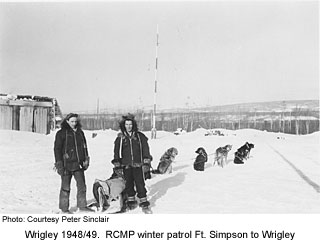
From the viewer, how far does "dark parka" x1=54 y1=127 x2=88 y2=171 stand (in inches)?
107

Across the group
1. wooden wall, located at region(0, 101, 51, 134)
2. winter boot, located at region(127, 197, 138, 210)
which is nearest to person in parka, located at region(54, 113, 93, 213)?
winter boot, located at region(127, 197, 138, 210)

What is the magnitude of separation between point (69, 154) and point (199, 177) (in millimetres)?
2280

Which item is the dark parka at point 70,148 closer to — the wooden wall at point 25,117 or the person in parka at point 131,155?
the person in parka at point 131,155

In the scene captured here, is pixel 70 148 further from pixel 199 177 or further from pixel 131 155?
pixel 199 177

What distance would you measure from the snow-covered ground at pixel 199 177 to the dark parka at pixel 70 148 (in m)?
0.56

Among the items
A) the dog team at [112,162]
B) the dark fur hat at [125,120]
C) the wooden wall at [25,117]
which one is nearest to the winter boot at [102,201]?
the dog team at [112,162]

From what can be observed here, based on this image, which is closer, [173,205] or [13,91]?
[173,205]

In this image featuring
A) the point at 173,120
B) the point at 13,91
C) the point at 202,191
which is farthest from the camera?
the point at 173,120

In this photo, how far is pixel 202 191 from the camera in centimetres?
368

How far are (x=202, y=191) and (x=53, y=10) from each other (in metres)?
2.79

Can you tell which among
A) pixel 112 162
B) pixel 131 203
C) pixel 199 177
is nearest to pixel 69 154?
pixel 112 162
